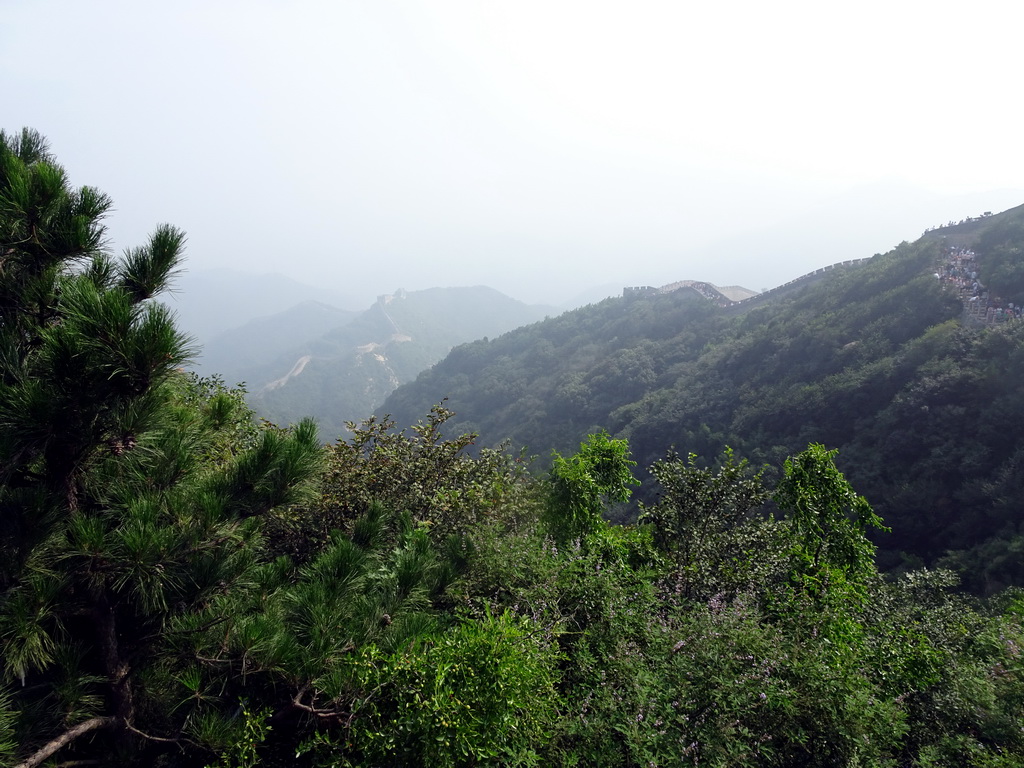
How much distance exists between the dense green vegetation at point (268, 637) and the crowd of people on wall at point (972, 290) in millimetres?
29033

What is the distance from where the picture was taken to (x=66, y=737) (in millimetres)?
2775

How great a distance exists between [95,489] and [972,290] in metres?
39.8

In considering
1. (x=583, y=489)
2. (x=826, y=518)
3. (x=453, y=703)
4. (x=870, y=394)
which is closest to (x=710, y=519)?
(x=826, y=518)

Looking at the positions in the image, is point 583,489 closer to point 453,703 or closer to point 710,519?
point 710,519

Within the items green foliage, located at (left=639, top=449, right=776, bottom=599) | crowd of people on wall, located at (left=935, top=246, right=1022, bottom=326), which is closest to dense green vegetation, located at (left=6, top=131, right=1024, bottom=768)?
green foliage, located at (left=639, top=449, right=776, bottom=599)

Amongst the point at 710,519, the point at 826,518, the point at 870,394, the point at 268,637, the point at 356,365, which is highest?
the point at 356,365

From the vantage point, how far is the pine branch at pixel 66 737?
260 centimetres

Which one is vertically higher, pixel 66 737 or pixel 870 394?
pixel 66 737

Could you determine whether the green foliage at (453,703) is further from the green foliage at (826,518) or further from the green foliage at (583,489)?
the green foliage at (826,518)

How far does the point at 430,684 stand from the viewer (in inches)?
111

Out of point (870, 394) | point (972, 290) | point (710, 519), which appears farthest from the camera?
point (972, 290)

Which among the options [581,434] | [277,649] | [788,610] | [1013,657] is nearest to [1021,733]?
[1013,657]

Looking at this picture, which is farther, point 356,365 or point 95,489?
point 356,365

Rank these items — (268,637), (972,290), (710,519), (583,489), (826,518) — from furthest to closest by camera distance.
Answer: (972,290), (710,519), (583,489), (826,518), (268,637)
